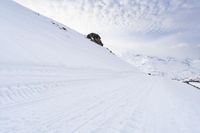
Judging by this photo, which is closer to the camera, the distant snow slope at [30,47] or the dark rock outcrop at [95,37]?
the distant snow slope at [30,47]

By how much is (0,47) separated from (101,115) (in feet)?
29.9

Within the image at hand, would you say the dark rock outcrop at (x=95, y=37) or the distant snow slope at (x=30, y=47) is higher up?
the dark rock outcrop at (x=95, y=37)

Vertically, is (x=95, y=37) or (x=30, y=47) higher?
(x=95, y=37)

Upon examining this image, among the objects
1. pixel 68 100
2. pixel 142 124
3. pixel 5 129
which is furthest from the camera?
pixel 68 100

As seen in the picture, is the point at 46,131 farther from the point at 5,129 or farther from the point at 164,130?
the point at 164,130

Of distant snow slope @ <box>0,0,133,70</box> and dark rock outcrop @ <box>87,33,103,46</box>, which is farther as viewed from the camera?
dark rock outcrop @ <box>87,33,103,46</box>

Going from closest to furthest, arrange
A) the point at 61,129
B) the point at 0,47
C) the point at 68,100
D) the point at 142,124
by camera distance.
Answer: the point at 61,129 → the point at 142,124 → the point at 68,100 → the point at 0,47

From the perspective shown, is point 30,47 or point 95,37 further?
point 95,37

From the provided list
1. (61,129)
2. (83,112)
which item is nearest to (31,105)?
(83,112)

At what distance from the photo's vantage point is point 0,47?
1211cm

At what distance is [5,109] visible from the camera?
4.93 m

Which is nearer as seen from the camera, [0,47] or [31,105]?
[31,105]

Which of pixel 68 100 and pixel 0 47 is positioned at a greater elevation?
pixel 0 47

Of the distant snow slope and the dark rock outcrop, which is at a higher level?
the dark rock outcrop
